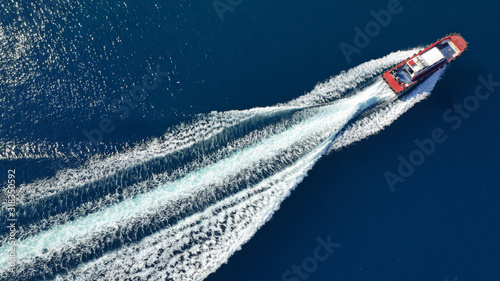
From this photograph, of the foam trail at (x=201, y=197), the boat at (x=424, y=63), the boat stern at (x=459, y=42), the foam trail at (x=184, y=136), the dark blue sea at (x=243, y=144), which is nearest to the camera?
the foam trail at (x=201, y=197)

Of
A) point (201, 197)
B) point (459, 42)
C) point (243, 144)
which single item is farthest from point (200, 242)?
point (459, 42)

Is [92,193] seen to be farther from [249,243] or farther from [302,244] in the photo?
[302,244]

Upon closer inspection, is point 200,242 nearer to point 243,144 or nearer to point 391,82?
point 243,144

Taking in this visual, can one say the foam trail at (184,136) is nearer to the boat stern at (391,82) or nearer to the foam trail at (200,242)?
the boat stern at (391,82)

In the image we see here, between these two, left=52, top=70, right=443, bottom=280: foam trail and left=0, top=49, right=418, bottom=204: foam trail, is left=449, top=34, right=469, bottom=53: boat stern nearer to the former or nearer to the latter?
left=0, top=49, right=418, bottom=204: foam trail

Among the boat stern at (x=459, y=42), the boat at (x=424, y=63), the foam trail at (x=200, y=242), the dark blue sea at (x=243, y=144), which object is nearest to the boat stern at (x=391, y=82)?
the boat at (x=424, y=63)

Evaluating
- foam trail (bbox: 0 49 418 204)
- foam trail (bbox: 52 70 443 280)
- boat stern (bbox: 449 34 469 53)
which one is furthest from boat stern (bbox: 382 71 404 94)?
foam trail (bbox: 52 70 443 280)

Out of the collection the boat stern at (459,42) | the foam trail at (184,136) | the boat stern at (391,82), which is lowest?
the boat stern at (459,42)

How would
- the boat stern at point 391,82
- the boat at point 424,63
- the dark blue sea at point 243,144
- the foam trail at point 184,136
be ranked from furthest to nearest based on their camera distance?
the boat stern at point 391,82, the boat at point 424,63, the foam trail at point 184,136, the dark blue sea at point 243,144
